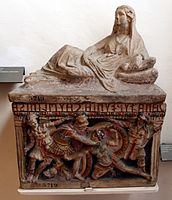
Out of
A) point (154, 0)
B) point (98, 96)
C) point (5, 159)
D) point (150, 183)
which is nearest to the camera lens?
point (98, 96)

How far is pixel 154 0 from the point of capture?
5.33ft

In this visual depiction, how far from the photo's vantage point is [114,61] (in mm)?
1449

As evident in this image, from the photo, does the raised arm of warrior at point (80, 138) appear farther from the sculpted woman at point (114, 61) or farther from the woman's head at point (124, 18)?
the woman's head at point (124, 18)

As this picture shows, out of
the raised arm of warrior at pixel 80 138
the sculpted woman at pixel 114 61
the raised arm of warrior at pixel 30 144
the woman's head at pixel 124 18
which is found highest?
the woman's head at pixel 124 18

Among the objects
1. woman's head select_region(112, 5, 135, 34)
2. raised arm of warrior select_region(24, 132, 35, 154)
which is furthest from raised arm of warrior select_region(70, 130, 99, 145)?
woman's head select_region(112, 5, 135, 34)

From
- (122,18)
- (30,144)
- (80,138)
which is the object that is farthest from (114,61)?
(30,144)

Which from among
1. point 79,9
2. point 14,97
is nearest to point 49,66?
point 14,97

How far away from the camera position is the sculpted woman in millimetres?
1396

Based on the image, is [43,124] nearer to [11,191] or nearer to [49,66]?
[49,66]

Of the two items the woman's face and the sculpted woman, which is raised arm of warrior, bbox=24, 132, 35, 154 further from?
the woman's face

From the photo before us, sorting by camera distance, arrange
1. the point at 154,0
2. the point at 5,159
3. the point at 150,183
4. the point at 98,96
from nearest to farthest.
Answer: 1. the point at 98,96
2. the point at 150,183
3. the point at 154,0
4. the point at 5,159

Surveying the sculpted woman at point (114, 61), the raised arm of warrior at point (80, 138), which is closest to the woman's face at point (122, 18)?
the sculpted woman at point (114, 61)

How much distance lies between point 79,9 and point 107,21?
0.14 metres

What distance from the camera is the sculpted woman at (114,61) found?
1.40 meters
